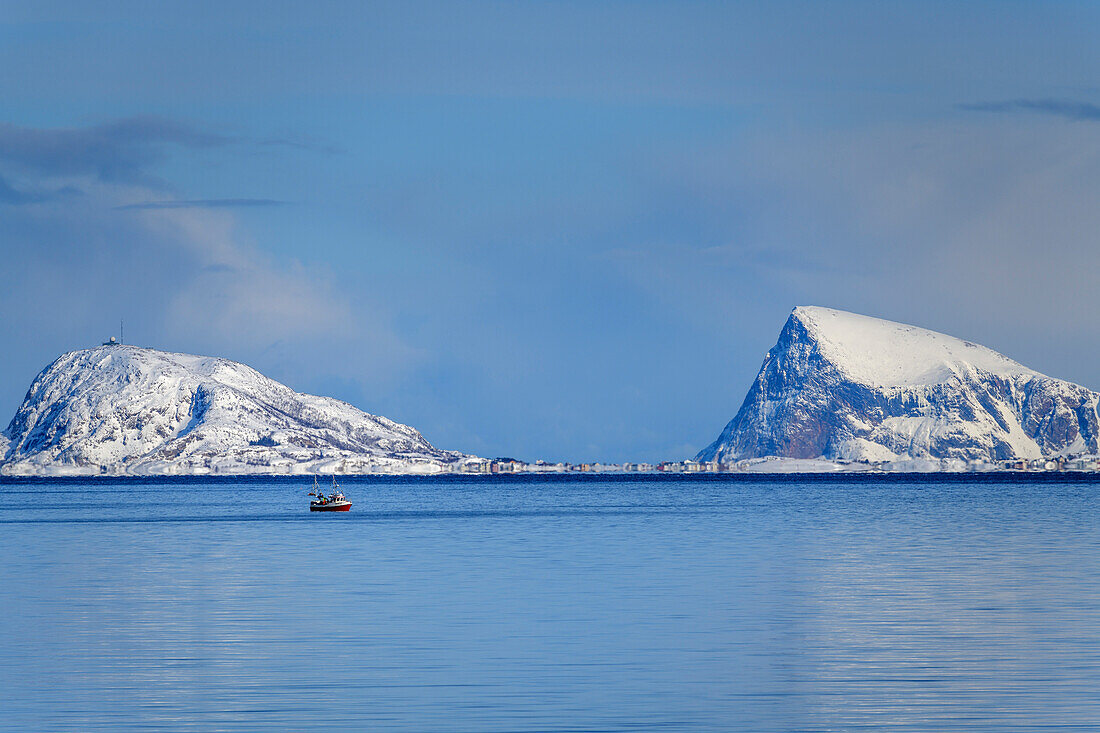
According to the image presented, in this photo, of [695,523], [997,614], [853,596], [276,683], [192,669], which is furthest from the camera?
[695,523]

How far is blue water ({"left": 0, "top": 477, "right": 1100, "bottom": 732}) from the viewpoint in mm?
34219

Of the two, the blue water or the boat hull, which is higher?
the boat hull

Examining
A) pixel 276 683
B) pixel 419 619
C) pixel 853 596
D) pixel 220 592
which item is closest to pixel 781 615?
pixel 853 596

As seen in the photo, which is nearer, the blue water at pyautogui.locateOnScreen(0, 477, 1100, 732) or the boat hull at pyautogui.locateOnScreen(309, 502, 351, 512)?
the blue water at pyautogui.locateOnScreen(0, 477, 1100, 732)

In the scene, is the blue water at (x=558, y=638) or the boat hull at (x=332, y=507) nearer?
the blue water at (x=558, y=638)

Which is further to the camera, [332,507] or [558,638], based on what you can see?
[332,507]

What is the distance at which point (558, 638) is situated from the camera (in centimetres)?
4756

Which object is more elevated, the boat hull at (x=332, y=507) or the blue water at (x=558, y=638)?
the boat hull at (x=332, y=507)

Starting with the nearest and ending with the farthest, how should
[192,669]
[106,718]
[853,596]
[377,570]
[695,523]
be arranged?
[106,718] → [192,669] → [853,596] → [377,570] → [695,523]

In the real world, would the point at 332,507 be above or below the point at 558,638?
above

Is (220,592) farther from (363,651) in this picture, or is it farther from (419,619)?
(363,651)

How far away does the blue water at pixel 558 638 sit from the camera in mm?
34219

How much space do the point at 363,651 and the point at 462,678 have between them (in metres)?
6.37

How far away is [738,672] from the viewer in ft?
132
